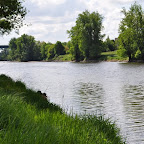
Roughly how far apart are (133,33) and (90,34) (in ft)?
72.9

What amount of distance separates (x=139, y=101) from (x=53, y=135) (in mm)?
12959

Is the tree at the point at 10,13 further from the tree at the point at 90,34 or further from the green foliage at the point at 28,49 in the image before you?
the green foliage at the point at 28,49

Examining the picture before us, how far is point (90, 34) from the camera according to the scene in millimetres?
96188

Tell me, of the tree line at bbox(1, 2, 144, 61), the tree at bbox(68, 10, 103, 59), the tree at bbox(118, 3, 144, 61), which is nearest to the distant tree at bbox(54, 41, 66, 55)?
the tree line at bbox(1, 2, 144, 61)

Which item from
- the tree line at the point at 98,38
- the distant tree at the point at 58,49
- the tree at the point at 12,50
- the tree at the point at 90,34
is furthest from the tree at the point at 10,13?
the tree at the point at 12,50

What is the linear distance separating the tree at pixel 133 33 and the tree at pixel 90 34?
57.3 ft

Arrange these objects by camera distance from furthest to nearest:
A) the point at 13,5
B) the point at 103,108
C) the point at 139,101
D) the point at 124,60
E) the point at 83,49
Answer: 1. the point at 83,49
2. the point at 124,60
3. the point at 13,5
4. the point at 139,101
5. the point at 103,108

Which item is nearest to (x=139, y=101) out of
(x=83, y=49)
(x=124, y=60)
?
(x=124, y=60)

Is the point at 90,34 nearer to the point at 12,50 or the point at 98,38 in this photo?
the point at 98,38

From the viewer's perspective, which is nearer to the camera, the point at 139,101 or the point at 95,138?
the point at 95,138

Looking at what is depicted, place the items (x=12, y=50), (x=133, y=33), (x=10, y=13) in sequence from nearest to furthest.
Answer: (x=10, y=13)
(x=133, y=33)
(x=12, y=50)

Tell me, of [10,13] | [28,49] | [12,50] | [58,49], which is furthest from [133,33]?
[12,50]

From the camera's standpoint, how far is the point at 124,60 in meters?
84.2

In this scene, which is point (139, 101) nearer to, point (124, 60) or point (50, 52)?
point (124, 60)
